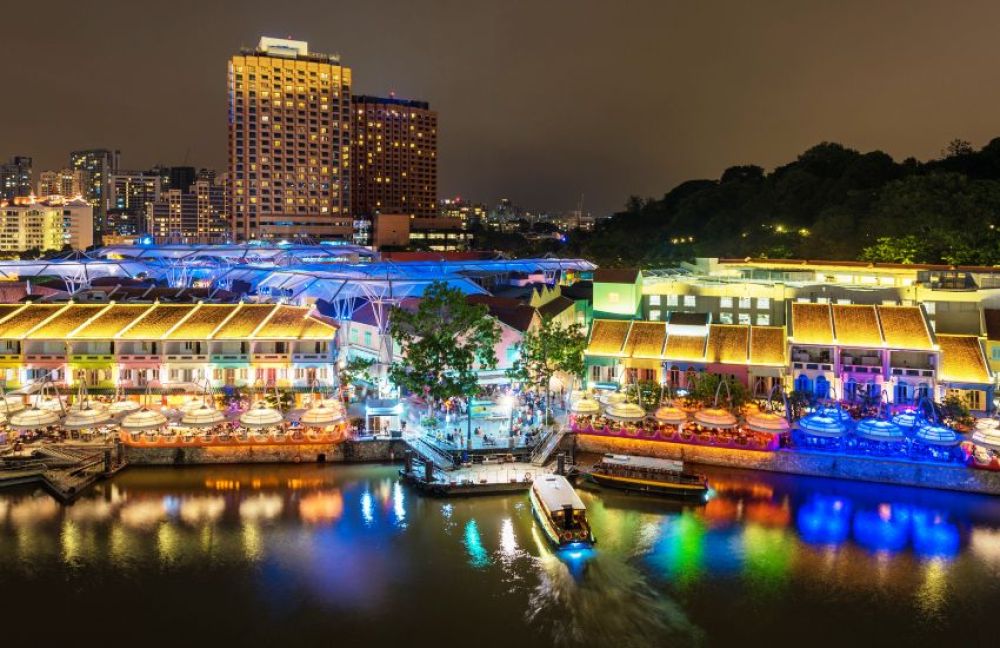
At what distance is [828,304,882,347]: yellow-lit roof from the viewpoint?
31.3 m

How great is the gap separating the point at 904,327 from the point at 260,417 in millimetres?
26783

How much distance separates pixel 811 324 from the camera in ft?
107

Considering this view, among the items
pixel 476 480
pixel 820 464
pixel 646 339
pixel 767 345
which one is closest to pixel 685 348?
pixel 646 339

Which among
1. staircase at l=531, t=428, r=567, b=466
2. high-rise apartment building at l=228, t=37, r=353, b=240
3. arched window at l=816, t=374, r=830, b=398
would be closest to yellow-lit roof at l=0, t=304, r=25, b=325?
staircase at l=531, t=428, r=567, b=466

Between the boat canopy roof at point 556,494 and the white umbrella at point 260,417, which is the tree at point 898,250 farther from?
the white umbrella at point 260,417

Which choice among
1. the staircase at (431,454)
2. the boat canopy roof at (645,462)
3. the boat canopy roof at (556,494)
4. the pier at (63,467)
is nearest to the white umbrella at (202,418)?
the pier at (63,467)

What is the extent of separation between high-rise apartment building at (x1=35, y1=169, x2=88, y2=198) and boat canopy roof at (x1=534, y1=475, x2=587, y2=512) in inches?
7766

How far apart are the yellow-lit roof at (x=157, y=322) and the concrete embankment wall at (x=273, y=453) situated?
557cm

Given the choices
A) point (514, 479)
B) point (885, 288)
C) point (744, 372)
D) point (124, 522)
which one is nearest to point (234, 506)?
point (124, 522)

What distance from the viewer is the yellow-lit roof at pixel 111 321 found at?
31891mm

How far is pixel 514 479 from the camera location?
86.2 ft

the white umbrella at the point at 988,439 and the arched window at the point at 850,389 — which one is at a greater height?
the arched window at the point at 850,389

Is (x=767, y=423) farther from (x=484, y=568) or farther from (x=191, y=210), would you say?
(x=191, y=210)

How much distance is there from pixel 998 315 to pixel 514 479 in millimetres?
23280
